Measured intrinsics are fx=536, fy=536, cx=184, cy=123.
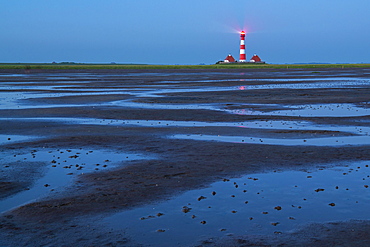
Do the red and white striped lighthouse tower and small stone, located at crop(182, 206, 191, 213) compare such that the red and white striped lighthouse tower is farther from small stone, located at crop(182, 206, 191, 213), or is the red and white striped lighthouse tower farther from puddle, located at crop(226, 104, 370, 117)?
small stone, located at crop(182, 206, 191, 213)

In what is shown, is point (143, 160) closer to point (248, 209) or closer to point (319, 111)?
point (248, 209)

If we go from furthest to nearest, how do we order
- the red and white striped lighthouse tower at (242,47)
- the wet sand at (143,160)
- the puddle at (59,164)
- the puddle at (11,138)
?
the red and white striped lighthouse tower at (242,47) < the puddle at (11,138) < the puddle at (59,164) < the wet sand at (143,160)

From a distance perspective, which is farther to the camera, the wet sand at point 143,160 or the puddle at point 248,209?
the puddle at point 248,209

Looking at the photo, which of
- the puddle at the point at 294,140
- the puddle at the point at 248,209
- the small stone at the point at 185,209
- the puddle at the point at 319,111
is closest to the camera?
the puddle at the point at 248,209

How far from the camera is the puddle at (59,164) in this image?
11070 mm

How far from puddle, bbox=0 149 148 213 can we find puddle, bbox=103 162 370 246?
2.47 m

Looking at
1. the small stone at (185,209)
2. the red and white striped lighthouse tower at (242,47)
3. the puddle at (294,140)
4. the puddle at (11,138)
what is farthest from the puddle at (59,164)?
the red and white striped lighthouse tower at (242,47)

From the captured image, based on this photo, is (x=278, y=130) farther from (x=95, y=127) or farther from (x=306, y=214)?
(x=306, y=214)

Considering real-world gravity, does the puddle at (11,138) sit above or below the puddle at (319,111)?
above

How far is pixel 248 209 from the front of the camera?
390 inches

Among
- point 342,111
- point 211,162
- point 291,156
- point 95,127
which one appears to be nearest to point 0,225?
point 211,162

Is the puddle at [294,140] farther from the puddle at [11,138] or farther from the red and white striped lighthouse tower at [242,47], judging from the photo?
the red and white striped lighthouse tower at [242,47]

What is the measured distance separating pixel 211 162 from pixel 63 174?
387 centimetres

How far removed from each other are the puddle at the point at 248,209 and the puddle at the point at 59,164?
2.47 metres
